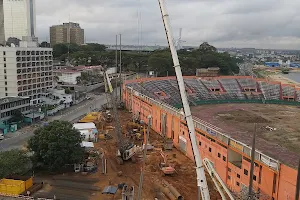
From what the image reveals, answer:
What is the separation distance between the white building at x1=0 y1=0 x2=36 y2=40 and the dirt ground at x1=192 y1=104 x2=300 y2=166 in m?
62.0

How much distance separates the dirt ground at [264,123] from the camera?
113ft

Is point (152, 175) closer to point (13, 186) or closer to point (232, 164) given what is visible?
point (232, 164)

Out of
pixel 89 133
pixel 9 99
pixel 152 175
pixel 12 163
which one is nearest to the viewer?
pixel 12 163

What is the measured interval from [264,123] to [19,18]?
7902cm

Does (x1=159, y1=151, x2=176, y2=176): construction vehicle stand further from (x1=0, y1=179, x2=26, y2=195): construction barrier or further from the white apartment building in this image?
the white apartment building

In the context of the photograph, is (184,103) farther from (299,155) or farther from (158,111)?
(158,111)

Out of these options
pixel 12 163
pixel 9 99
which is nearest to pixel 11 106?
pixel 9 99

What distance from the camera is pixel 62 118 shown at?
50.2 m

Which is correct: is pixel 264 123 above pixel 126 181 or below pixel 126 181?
above

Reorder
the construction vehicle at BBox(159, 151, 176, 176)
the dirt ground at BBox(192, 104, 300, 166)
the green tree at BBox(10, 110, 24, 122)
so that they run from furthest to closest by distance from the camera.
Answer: the green tree at BBox(10, 110, 24, 122)
the dirt ground at BBox(192, 104, 300, 166)
the construction vehicle at BBox(159, 151, 176, 176)

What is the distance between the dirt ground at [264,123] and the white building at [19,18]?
203 ft

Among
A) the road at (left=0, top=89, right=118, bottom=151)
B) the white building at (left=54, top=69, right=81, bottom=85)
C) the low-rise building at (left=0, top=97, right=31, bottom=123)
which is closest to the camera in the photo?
the road at (left=0, top=89, right=118, bottom=151)

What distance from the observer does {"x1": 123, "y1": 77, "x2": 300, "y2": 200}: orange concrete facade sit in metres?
21.2

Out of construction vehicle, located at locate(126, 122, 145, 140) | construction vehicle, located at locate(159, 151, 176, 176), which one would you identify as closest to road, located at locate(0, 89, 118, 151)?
construction vehicle, located at locate(126, 122, 145, 140)
